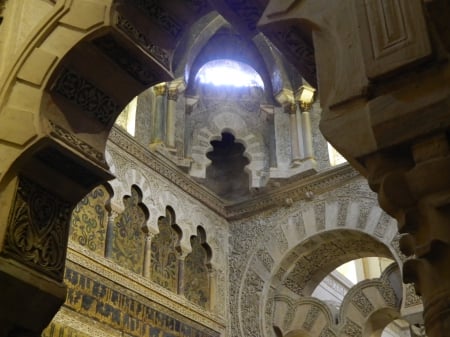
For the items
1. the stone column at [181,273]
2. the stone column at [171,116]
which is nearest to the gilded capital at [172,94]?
the stone column at [171,116]

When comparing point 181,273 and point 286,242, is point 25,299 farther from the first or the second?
point 286,242

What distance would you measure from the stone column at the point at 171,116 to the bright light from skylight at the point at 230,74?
3.98ft

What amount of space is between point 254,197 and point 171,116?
1.85 m

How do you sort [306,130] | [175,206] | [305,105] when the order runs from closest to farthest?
1. [175,206]
2. [306,130]
3. [305,105]

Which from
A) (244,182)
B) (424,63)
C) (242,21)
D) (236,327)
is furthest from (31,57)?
→ (244,182)

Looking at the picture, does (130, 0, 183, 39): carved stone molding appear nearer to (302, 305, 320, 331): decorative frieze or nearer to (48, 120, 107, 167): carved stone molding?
(48, 120, 107, 167): carved stone molding

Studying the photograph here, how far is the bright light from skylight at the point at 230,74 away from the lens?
12062mm

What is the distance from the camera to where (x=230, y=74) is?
1213cm

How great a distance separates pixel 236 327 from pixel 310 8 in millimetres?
7875

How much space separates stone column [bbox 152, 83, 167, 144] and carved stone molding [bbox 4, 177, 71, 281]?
594 centimetres

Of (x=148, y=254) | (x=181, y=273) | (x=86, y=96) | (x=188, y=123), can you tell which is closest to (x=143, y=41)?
(x=86, y=96)

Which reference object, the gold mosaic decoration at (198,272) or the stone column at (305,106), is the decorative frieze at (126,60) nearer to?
the gold mosaic decoration at (198,272)

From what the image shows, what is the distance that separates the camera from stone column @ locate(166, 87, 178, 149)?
10.6 metres

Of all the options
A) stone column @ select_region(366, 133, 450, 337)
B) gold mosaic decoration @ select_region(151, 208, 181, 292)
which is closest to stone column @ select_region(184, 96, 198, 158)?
gold mosaic decoration @ select_region(151, 208, 181, 292)
